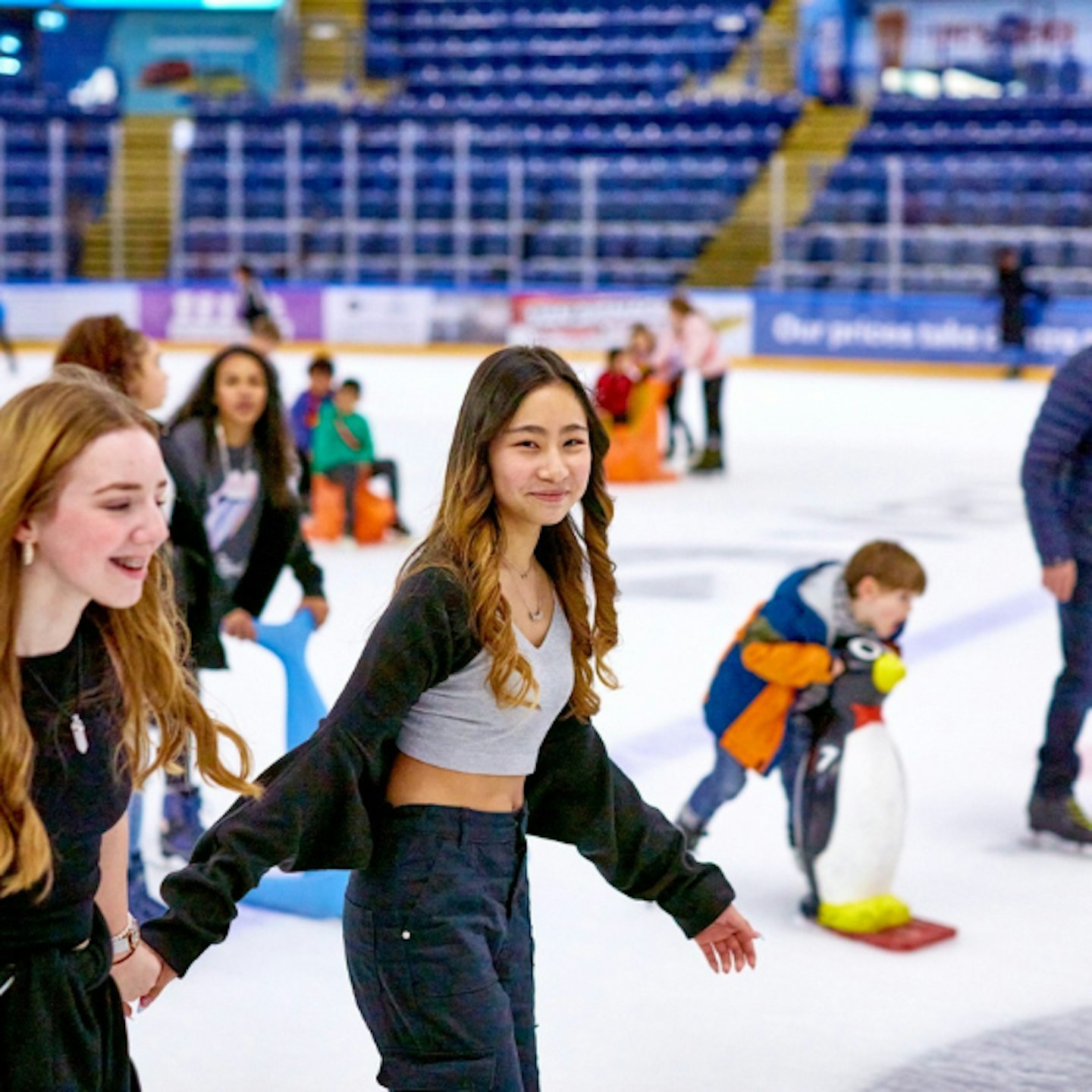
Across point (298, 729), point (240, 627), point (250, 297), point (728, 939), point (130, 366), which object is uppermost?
point (250, 297)

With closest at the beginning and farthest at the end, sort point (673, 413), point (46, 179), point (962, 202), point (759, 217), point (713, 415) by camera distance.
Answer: point (713, 415) → point (673, 413) → point (962, 202) → point (759, 217) → point (46, 179)

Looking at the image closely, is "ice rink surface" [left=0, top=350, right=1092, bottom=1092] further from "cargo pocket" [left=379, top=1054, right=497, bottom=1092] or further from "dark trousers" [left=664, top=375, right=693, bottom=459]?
"dark trousers" [left=664, top=375, right=693, bottom=459]

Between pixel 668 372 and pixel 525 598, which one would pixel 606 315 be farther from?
pixel 525 598

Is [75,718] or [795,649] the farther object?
[795,649]

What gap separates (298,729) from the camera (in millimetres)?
4250

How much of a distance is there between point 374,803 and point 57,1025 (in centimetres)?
58

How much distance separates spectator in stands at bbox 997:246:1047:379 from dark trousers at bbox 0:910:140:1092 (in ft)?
59.4

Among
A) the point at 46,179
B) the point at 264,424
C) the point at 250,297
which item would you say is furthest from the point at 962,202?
the point at 264,424

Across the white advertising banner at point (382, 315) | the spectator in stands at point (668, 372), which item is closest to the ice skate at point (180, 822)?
the spectator in stands at point (668, 372)

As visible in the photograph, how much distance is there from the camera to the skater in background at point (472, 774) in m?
2.27

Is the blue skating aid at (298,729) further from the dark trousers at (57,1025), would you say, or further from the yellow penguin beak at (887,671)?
the dark trousers at (57,1025)

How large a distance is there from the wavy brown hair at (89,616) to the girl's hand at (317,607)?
7.44ft

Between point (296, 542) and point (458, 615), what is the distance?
2.25 m

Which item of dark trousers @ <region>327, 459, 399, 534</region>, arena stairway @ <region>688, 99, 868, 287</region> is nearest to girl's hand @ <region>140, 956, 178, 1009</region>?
dark trousers @ <region>327, 459, 399, 534</region>
